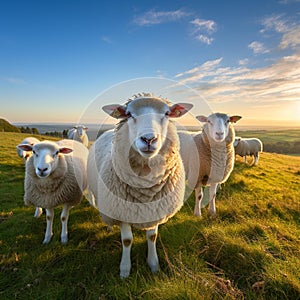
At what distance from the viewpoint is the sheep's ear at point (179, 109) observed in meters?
2.56

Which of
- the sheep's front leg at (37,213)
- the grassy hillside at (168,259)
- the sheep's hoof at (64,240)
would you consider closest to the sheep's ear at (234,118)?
the grassy hillside at (168,259)

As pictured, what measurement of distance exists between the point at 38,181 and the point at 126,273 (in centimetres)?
214

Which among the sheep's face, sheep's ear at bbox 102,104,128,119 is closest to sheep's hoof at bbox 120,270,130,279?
sheep's ear at bbox 102,104,128,119

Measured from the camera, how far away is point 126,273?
9.12ft

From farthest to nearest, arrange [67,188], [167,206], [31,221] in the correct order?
[31,221]
[67,188]
[167,206]

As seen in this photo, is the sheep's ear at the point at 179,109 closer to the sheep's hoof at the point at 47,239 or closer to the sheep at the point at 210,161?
the sheep at the point at 210,161

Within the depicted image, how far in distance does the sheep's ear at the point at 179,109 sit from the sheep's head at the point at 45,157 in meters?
2.16

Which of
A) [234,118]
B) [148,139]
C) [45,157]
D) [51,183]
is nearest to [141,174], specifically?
[148,139]

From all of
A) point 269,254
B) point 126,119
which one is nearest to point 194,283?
point 269,254

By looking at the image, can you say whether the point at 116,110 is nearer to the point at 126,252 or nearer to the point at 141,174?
the point at 141,174

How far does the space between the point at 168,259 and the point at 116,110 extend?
1.95 m

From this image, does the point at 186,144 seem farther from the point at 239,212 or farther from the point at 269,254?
the point at 269,254

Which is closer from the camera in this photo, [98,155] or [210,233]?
[210,233]

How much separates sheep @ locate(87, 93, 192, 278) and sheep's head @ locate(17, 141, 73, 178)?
100 centimetres
